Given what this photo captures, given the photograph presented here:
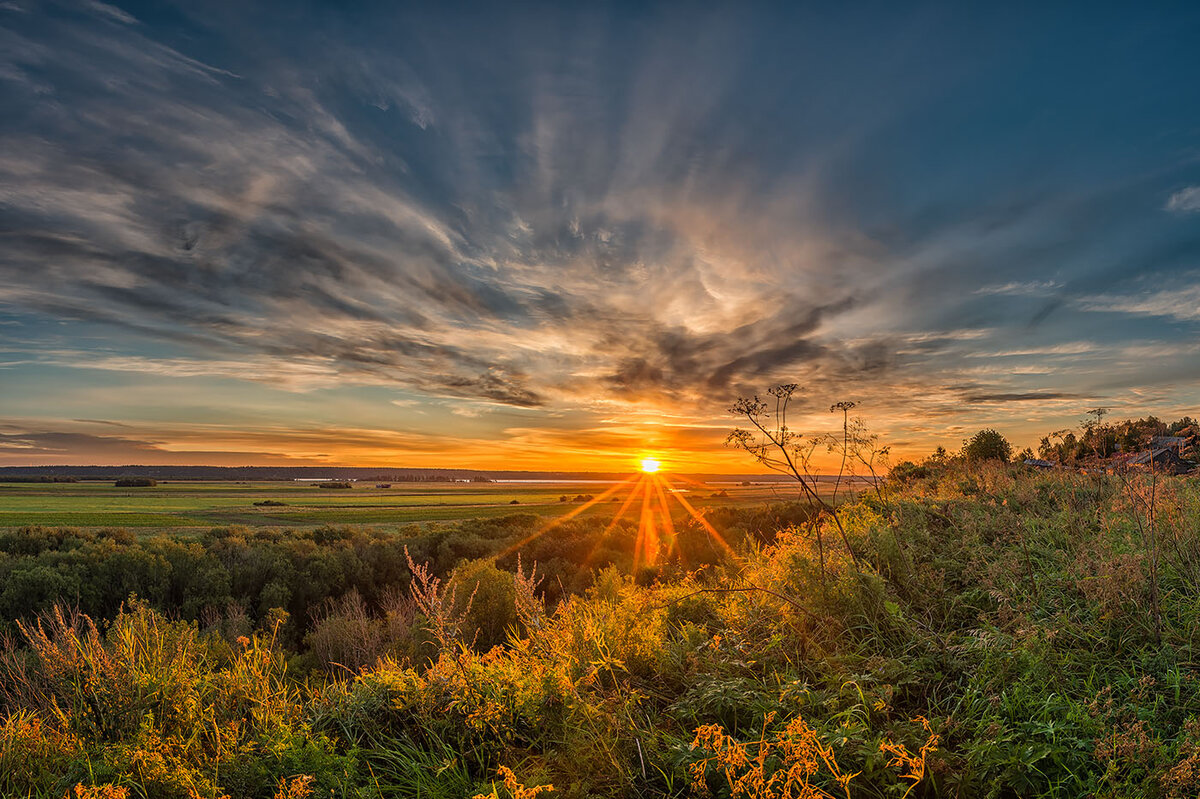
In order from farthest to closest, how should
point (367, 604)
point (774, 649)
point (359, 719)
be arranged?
point (367, 604) < point (774, 649) < point (359, 719)

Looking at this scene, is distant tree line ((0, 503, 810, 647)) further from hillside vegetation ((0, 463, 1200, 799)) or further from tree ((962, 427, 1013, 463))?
hillside vegetation ((0, 463, 1200, 799))

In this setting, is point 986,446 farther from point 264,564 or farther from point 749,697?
point 264,564

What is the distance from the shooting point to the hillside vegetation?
3.37 metres

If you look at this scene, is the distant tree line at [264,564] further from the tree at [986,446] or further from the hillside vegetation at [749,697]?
the hillside vegetation at [749,697]

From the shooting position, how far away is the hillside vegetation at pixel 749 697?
3365 millimetres

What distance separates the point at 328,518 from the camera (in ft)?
236

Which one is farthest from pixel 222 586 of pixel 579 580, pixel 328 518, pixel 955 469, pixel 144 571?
pixel 328 518

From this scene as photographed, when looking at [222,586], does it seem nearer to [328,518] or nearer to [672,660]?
[672,660]

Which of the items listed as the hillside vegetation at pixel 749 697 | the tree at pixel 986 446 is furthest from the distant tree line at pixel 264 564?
the hillside vegetation at pixel 749 697

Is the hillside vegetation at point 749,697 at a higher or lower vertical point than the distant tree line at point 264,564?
higher

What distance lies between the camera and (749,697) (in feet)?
14.3

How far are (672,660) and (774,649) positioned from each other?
99 cm

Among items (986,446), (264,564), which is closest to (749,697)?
(986,446)

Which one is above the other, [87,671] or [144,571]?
[87,671]
